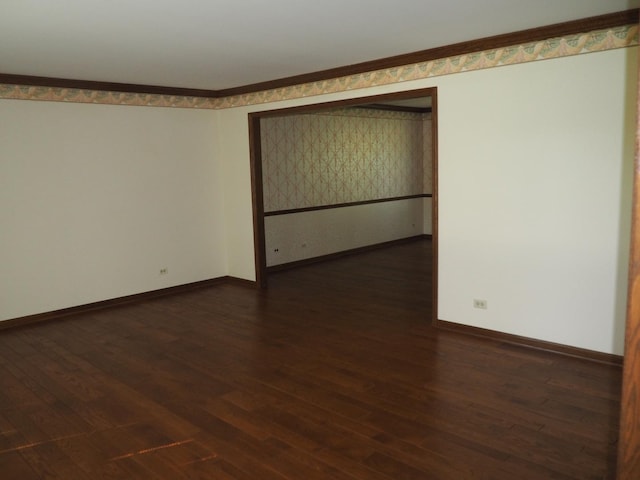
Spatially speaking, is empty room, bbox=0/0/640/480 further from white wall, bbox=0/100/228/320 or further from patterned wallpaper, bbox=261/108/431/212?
patterned wallpaper, bbox=261/108/431/212

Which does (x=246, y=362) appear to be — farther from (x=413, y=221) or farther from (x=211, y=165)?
(x=413, y=221)

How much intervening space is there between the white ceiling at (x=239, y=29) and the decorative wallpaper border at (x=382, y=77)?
7.7 inches

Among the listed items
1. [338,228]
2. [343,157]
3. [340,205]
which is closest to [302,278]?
[338,228]

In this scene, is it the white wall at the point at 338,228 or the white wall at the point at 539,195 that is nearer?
the white wall at the point at 539,195

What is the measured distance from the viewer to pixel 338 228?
8273mm

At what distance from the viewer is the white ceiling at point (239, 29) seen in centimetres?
307

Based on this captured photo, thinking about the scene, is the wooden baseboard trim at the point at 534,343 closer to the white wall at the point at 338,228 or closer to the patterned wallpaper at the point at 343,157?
the white wall at the point at 338,228

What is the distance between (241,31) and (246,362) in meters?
2.46

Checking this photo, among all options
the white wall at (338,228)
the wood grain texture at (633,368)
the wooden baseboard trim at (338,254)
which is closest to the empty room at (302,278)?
the wood grain texture at (633,368)

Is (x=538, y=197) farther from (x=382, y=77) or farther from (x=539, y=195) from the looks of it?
(x=382, y=77)

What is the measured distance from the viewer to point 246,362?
407 centimetres

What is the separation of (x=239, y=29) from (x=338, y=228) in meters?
4.98

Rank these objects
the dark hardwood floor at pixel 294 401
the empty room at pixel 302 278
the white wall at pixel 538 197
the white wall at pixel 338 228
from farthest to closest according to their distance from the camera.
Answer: the white wall at pixel 338 228, the white wall at pixel 538 197, the empty room at pixel 302 278, the dark hardwood floor at pixel 294 401

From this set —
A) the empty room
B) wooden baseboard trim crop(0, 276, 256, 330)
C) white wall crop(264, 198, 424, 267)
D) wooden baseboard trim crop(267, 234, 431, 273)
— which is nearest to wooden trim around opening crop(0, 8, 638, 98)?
the empty room
